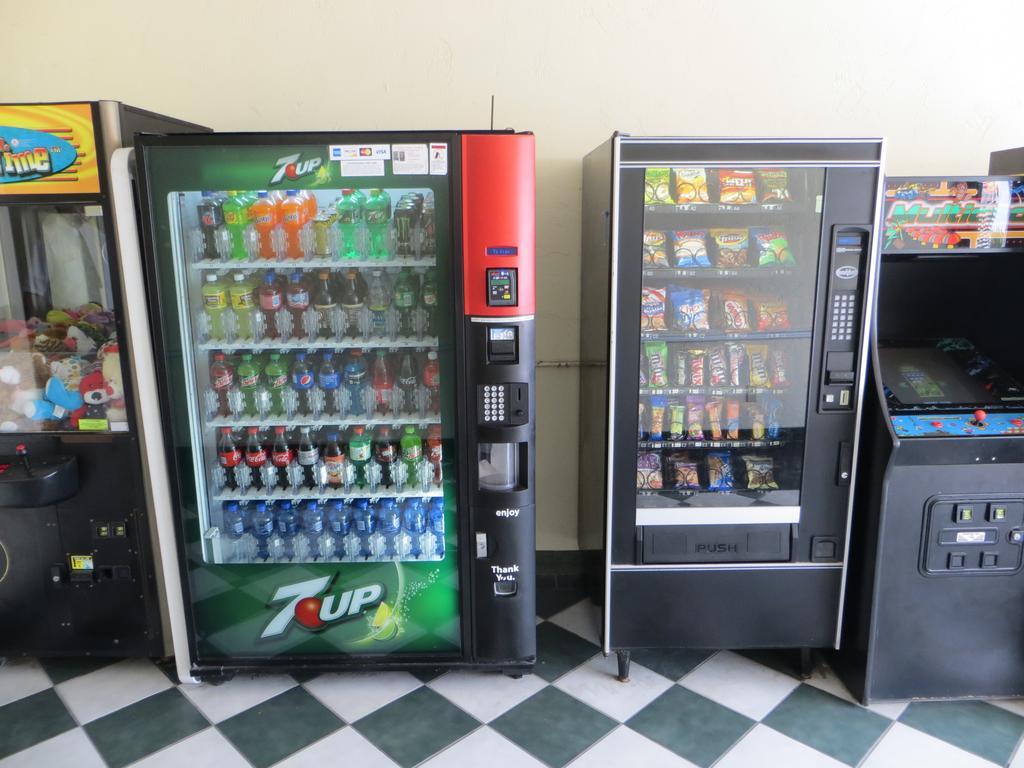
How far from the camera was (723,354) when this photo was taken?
8.18ft

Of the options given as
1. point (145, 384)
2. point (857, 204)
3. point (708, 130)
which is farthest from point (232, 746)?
point (708, 130)

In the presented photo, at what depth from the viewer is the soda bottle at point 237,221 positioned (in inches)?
94.7

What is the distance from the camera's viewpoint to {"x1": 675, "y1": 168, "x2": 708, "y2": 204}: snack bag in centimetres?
230

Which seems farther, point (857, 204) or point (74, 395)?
point (74, 395)

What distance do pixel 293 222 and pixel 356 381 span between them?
573mm

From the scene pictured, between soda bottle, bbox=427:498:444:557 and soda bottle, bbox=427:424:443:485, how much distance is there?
0.32ft

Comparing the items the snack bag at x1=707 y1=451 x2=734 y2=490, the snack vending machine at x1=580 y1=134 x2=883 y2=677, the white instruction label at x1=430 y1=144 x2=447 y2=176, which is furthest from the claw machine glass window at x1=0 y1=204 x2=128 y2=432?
the snack bag at x1=707 y1=451 x2=734 y2=490

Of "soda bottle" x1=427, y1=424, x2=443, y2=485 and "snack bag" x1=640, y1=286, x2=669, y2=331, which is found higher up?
"snack bag" x1=640, y1=286, x2=669, y2=331

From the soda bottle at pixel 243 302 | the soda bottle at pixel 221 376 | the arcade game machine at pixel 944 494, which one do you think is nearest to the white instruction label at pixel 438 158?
the soda bottle at pixel 243 302

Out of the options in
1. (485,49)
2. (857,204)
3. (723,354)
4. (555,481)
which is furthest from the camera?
(555,481)

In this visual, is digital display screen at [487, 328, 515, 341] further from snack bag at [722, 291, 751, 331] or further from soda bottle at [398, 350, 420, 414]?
snack bag at [722, 291, 751, 331]

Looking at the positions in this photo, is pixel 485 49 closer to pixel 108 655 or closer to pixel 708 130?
pixel 708 130

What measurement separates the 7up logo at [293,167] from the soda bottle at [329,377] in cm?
61

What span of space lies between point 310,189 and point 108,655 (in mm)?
1826
